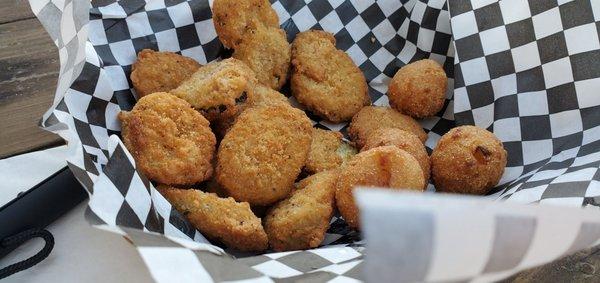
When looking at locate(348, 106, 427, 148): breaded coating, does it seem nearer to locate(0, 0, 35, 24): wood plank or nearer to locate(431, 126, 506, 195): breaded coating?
locate(431, 126, 506, 195): breaded coating

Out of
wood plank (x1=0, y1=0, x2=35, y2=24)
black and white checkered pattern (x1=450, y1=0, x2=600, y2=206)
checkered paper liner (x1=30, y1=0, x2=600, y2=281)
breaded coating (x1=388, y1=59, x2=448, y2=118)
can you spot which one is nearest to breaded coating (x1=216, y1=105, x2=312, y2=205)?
checkered paper liner (x1=30, y1=0, x2=600, y2=281)

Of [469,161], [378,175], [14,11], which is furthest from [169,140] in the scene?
[14,11]

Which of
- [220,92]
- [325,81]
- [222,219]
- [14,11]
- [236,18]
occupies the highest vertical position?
[14,11]

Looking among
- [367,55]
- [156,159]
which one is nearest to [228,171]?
[156,159]

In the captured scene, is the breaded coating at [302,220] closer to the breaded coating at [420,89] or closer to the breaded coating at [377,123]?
the breaded coating at [377,123]

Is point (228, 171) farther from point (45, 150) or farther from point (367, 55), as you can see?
point (367, 55)

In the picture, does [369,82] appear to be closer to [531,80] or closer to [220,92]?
[531,80]

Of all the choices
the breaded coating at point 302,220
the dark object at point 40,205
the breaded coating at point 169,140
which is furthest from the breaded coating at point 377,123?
the dark object at point 40,205
